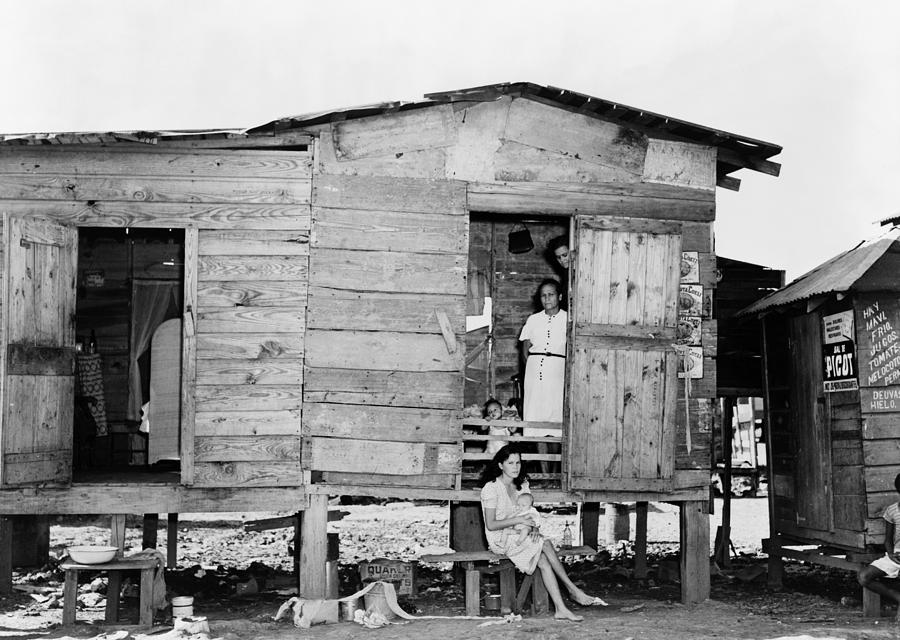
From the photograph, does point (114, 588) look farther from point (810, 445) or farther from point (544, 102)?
point (810, 445)

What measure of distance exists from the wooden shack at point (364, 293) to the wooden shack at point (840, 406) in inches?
49.1

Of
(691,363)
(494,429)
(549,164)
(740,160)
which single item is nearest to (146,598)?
(494,429)

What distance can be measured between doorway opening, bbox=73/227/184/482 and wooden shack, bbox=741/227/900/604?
21.8 feet

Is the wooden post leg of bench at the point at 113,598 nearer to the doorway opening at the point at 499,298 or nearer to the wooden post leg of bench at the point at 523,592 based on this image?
the wooden post leg of bench at the point at 523,592

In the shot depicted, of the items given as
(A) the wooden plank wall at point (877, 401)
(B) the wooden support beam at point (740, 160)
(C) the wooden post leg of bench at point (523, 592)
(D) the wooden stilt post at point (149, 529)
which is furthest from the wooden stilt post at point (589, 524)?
(D) the wooden stilt post at point (149, 529)

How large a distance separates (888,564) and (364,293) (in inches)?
200

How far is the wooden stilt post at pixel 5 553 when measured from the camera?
29.7 ft

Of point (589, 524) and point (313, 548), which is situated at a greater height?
point (313, 548)

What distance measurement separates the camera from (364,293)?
8781 mm

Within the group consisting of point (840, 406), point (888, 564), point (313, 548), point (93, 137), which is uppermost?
point (93, 137)

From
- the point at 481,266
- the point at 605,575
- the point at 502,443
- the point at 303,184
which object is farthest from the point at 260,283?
the point at 605,575

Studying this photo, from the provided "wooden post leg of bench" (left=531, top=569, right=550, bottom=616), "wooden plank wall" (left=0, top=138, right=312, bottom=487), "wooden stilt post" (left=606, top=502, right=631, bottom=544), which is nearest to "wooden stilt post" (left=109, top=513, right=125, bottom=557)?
"wooden plank wall" (left=0, top=138, right=312, bottom=487)

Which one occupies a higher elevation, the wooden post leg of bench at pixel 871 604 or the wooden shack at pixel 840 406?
the wooden shack at pixel 840 406

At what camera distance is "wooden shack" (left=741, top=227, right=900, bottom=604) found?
9.15 meters
